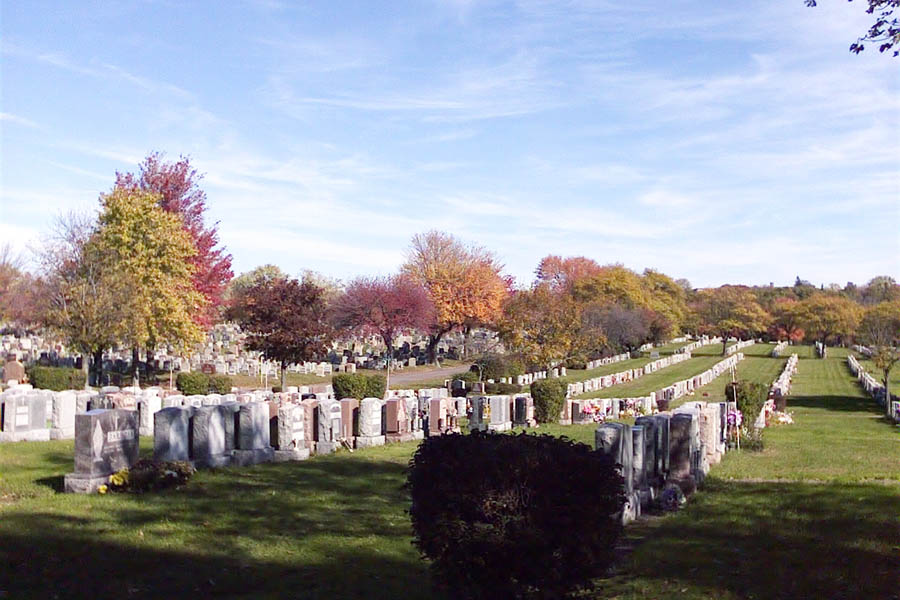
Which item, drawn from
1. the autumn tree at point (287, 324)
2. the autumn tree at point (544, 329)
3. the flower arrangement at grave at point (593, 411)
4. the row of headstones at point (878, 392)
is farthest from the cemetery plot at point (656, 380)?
the autumn tree at point (287, 324)

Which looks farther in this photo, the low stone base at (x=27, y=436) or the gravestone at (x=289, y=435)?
the low stone base at (x=27, y=436)

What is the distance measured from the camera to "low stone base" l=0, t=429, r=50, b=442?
17.8m

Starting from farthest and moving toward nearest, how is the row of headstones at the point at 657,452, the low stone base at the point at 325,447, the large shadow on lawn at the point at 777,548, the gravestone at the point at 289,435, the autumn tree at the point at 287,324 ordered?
1. the autumn tree at the point at 287,324
2. the low stone base at the point at 325,447
3. the gravestone at the point at 289,435
4. the row of headstones at the point at 657,452
5. the large shadow on lawn at the point at 777,548

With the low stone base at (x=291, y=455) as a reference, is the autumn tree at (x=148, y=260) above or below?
above

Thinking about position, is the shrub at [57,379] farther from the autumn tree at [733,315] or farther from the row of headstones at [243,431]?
the autumn tree at [733,315]

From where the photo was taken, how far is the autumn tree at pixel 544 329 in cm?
4600

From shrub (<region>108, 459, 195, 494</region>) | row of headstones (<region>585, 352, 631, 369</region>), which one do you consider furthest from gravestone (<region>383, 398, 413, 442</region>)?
row of headstones (<region>585, 352, 631, 369</region>)

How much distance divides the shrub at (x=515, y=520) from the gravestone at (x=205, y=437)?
848 centimetres

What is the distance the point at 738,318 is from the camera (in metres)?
104

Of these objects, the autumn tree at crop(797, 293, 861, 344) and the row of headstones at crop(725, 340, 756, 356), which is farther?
the autumn tree at crop(797, 293, 861, 344)

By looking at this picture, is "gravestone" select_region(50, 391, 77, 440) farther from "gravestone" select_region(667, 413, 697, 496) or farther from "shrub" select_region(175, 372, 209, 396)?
"gravestone" select_region(667, 413, 697, 496)

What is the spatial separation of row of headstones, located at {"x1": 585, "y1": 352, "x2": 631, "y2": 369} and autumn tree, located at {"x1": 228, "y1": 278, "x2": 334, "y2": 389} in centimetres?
3391

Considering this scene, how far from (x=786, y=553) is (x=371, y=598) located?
4536mm

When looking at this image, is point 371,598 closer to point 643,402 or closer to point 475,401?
point 475,401
